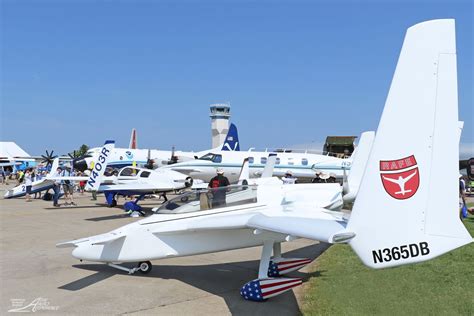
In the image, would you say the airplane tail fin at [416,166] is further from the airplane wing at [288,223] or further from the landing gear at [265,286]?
the landing gear at [265,286]

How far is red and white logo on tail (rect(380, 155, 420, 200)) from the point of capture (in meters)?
3.93

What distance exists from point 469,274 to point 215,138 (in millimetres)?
83508

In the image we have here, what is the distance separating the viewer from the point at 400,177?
12.9 feet

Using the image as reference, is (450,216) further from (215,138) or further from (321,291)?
(215,138)

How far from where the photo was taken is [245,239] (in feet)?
22.7

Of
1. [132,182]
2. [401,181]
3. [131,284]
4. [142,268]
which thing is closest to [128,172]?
[132,182]

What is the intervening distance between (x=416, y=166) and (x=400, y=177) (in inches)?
7.5

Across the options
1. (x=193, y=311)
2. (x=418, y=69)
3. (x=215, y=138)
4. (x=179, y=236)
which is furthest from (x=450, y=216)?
(x=215, y=138)

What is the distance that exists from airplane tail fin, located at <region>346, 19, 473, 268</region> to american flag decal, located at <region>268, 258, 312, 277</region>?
392 cm

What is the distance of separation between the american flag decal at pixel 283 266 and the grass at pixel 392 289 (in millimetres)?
400

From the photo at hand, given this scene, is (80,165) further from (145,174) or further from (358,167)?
(358,167)

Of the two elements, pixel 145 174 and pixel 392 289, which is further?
pixel 145 174

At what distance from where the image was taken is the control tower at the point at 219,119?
91.2 m

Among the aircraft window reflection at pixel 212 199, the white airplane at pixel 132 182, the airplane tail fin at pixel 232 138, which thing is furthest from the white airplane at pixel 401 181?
the airplane tail fin at pixel 232 138
